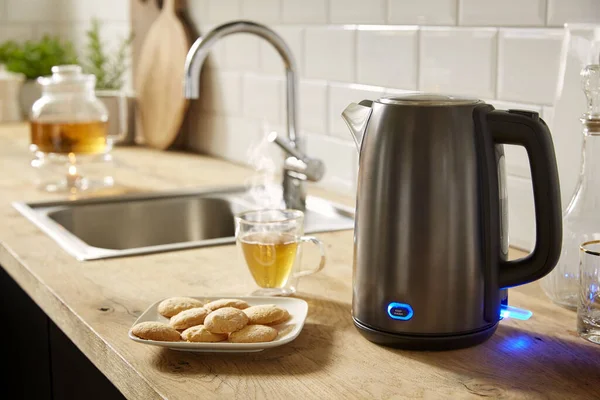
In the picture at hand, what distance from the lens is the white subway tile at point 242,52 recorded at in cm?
200

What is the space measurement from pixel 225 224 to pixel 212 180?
16cm

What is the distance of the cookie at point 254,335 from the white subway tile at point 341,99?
2.76 ft

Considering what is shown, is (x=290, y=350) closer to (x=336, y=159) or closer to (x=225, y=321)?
(x=225, y=321)

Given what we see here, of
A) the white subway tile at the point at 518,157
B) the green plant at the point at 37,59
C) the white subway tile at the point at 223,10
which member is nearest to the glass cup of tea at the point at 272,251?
the white subway tile at the point at 518,157

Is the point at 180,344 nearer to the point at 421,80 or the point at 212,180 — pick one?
the point at 421,80

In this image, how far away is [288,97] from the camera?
1559 mm

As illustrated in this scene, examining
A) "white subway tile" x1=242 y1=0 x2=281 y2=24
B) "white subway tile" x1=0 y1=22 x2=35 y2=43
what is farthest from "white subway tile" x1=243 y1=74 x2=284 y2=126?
"white subway tile" x1=0 y1=22 x2=35 y2=43

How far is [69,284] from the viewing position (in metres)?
1.08

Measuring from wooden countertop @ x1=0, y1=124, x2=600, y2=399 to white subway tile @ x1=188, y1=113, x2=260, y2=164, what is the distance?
80 centimetres

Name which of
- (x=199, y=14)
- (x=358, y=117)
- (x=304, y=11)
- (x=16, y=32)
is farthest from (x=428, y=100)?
(x=16, y=32)

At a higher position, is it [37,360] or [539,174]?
[539,174]

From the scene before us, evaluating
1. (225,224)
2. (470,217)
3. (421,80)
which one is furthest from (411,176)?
(225,224)

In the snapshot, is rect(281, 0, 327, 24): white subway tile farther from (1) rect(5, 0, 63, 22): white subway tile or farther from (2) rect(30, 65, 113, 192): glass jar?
(1) rect(5, 0, 63, 22): white subway tile

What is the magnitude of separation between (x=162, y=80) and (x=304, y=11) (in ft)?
1.96
